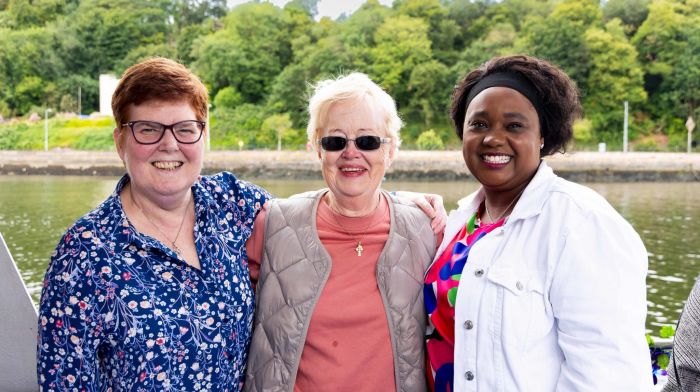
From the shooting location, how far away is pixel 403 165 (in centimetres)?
3534

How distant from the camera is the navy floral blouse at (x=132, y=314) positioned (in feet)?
5.49

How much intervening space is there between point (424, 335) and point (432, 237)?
1.05 feet

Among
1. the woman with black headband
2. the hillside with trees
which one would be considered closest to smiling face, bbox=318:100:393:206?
the woman with black headband

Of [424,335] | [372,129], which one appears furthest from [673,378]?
[372,129]

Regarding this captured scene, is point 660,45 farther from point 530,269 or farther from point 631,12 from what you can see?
point 530,269

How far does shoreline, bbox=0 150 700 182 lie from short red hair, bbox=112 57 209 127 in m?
31.6

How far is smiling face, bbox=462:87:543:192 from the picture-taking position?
1814mm

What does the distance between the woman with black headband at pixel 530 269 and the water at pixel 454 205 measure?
869 cm

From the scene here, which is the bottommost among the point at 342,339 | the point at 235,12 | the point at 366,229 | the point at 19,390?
the point at 19,390

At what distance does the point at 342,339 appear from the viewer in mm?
2010

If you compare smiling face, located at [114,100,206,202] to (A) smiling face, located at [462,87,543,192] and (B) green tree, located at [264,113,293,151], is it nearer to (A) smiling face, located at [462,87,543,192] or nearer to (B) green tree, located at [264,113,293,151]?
(A) smiling face, located at [462,87,543,192]

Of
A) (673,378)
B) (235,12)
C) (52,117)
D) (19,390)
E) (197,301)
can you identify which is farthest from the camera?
(235,12)

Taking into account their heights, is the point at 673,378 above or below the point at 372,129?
below

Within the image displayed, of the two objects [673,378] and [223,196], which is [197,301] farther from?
[673,378]
